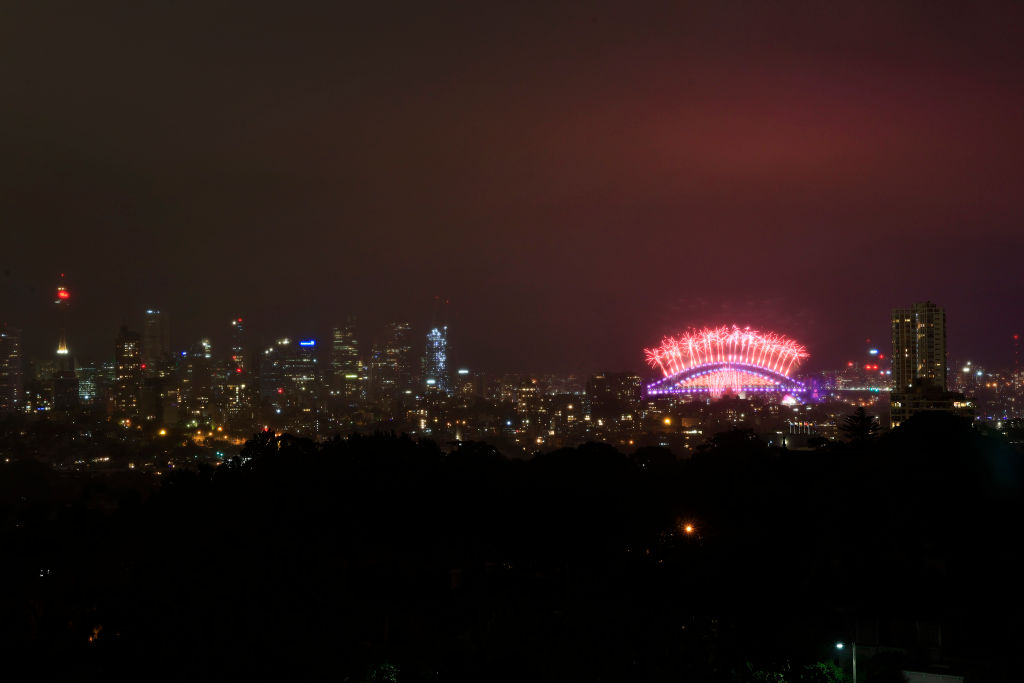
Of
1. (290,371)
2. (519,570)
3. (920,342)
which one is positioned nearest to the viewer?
(519,570)

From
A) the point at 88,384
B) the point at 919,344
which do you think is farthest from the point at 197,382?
the point at 919,344

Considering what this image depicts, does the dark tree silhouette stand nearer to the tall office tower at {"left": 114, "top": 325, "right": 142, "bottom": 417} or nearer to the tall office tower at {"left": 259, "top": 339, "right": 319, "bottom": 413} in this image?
the tall office tower at {"left": 114, "top": 325, "right": 142, "bottom": 417}

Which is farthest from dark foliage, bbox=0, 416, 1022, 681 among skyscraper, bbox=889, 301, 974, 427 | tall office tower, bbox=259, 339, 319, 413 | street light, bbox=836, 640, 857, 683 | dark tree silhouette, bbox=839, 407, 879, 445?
tall office tower, bbox=259, 339, 319, 413

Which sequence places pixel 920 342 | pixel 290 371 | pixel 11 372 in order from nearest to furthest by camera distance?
pixel 920 342 → pixel 11 372 → pixel 290 371

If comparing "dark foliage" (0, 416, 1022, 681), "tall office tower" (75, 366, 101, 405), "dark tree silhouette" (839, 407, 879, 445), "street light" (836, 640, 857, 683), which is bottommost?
"street light" (836, 640, 857, 683)

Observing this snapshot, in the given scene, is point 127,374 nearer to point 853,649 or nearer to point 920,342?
point 920,342

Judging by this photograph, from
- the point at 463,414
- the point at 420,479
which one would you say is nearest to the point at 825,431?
the point at 463,414
